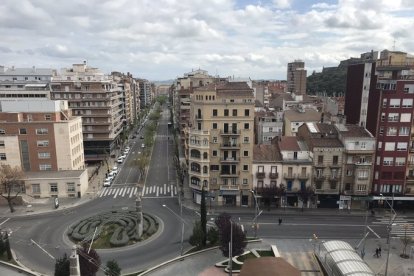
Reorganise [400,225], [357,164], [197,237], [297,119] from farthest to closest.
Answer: [297,119], [357,164], [400,225], [197,237]

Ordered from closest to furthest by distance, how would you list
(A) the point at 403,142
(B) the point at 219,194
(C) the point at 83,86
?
(A) the point at 403,142
(B) the point at 219,194
(C) the point at 83,86

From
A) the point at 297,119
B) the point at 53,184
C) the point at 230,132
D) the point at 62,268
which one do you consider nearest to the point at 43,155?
the point at 53,184

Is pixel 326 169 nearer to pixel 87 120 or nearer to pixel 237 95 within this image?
pixel 237 95

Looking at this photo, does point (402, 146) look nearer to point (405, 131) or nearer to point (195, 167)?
point (405, 131)

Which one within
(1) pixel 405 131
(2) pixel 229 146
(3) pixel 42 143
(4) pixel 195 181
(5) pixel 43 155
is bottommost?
(4) pixel 195 181

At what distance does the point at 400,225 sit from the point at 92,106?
278 ft

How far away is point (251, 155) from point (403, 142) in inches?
1140

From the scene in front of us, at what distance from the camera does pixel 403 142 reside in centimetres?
6450

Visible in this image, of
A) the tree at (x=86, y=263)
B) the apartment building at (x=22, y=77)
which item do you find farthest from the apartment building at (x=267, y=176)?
the apartment building at (x=22, y=77)

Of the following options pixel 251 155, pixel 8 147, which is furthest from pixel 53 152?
pixel 251 155

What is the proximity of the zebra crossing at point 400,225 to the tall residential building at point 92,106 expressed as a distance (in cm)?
7536

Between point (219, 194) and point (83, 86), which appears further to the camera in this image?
point (83, 86)

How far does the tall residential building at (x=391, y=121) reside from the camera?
208 ft

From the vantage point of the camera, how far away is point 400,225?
60.0 m
